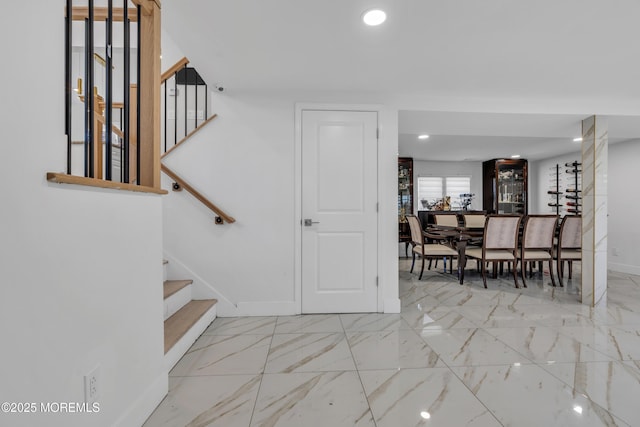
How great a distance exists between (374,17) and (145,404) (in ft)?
8.00

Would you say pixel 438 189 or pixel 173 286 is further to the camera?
pixel 438 189

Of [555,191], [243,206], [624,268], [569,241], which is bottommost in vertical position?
[624,268]

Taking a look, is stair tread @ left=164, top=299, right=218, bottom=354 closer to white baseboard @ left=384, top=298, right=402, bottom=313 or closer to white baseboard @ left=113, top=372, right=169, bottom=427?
white baseboard @ left=113, top=372, right=169, bottom=427

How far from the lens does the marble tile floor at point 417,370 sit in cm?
148

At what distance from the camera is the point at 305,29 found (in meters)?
1.92

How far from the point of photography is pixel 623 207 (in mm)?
4746

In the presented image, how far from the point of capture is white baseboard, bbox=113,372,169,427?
1.32 metres

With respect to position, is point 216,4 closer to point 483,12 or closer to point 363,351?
point 483,12

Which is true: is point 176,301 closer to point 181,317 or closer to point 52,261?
point 181,317

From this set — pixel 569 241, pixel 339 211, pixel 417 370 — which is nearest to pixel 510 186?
pixel 569 241

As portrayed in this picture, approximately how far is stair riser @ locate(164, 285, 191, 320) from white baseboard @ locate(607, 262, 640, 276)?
20.7ft

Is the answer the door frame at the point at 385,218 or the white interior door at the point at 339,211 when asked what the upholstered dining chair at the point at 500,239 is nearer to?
the door frame at the point at 385,218

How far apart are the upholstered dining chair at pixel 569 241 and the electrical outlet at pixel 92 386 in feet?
16.6

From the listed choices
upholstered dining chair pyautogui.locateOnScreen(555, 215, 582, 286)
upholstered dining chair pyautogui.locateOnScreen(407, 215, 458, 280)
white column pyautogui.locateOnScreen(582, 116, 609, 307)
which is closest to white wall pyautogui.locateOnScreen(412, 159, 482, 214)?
upholstered dining chair pyautogui.locateOnScreen(407, 215, 458, 280)
